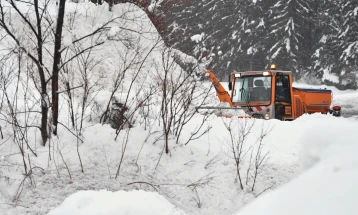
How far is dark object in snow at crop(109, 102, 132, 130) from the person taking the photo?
726 cm

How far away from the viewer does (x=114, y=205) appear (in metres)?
3.42

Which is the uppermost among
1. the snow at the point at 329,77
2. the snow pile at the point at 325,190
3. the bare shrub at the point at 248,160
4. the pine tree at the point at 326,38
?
the pine tree at the point at 326,38

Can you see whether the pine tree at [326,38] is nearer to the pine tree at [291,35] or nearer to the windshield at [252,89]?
the pine tree at [291,35]

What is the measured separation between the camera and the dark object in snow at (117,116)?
726 centimetres

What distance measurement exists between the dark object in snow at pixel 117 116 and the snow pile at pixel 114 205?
11.7 feet

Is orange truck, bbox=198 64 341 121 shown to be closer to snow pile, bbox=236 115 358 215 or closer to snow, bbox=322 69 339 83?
snow pile, bbox=236 115 358 215

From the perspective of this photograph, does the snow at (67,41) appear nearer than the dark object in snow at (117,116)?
Yes

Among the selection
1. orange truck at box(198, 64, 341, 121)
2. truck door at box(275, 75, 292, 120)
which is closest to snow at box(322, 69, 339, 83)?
orange truck at box(198, 64, 341, 121)

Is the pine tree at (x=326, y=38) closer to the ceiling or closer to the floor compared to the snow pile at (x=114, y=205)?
closer to the ceiling

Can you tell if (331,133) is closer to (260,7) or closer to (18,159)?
(18,159)

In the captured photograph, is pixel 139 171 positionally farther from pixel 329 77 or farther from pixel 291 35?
pixel 329 77

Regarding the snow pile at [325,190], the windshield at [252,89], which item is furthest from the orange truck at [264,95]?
the snow pile at [325,190]

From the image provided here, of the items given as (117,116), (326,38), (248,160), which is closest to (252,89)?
(248,160)

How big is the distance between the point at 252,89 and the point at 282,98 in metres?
0.94
